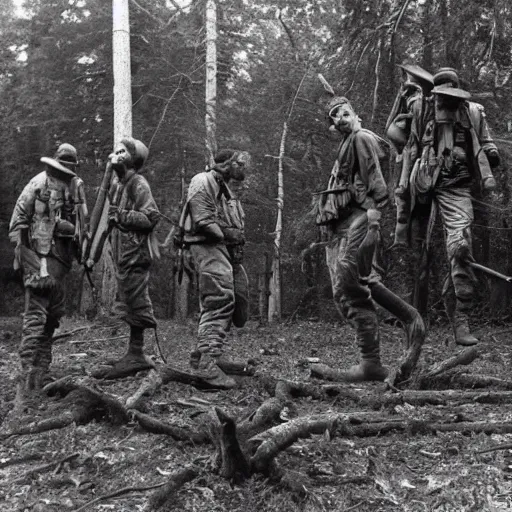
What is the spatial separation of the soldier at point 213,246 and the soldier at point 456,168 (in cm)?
207

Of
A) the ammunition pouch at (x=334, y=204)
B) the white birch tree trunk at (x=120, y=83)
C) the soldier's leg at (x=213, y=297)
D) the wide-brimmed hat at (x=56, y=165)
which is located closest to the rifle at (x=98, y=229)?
the wide-brimmed hat at (x=56, y=165)

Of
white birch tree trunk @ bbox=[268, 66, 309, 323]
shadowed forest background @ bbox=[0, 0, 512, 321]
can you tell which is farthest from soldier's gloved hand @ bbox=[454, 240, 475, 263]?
white birch tree trunk @ bbox=[268, 66, 309, 323]

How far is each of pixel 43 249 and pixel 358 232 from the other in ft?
10.2

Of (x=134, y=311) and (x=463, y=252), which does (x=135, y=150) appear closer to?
(x=134, y=311)

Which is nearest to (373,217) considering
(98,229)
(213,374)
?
(213,374)

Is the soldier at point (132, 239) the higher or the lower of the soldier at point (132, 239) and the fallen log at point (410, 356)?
the higher

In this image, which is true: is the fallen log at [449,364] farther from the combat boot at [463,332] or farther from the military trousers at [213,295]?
the military trousers at [213,295]

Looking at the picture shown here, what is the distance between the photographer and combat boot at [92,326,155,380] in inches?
279

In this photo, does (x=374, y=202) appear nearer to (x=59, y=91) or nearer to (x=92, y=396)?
(x=92, y=396)

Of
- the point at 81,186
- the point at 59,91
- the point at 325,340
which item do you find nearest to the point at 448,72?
the point at 81,186

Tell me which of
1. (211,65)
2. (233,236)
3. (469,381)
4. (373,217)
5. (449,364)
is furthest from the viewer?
(211,65)

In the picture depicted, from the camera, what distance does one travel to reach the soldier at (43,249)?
672cm

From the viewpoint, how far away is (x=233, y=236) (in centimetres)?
771

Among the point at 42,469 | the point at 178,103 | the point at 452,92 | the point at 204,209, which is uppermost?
the point at 178,103
